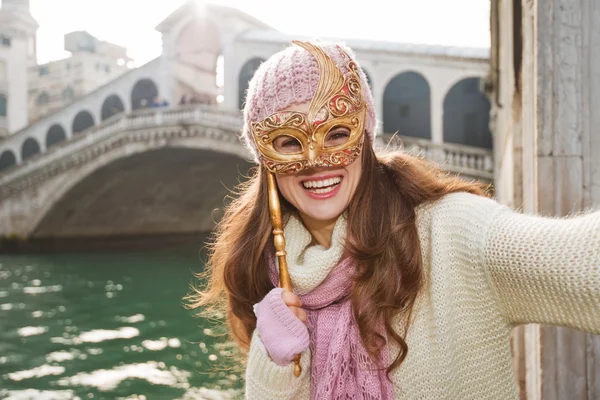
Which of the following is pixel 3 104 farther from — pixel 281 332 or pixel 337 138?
pixel 281 332

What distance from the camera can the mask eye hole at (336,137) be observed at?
1264 mm

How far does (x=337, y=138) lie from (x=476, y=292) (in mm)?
468

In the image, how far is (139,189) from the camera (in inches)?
611

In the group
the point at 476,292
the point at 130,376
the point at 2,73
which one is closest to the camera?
the point at 476,292

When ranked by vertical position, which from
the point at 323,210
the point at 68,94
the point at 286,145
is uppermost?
the point at 68,94

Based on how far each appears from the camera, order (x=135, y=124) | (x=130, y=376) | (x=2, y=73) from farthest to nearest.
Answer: (x=2, y=73), (x=135, y=124), (x=130, y=376)

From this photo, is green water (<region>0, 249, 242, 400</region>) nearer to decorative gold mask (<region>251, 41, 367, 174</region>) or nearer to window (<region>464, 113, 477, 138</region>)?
decorative gold mask (<region>251, 41, 367, 174</region>)

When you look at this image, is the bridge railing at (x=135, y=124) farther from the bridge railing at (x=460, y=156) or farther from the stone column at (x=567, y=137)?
the stone column at (x=567, y=137)

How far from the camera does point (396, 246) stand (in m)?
1.17

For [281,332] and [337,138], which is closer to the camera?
[281,332]

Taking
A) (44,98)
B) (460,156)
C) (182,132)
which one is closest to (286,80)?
(460,156)

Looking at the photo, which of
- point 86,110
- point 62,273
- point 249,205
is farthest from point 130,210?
point 249,205

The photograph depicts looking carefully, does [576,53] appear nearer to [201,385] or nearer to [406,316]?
[406,316]

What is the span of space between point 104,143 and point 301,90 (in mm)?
13102
